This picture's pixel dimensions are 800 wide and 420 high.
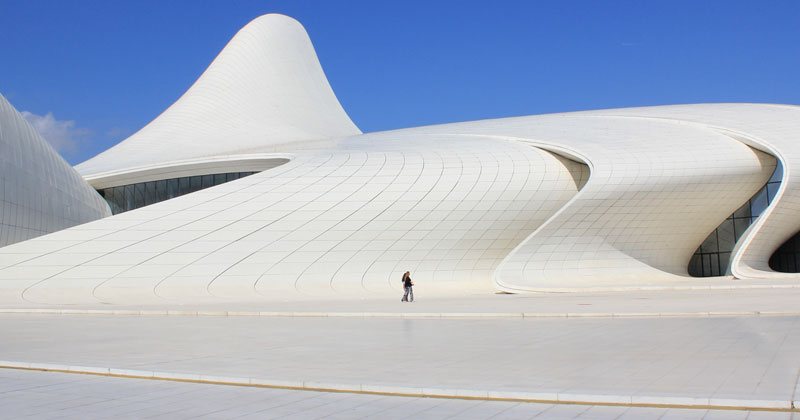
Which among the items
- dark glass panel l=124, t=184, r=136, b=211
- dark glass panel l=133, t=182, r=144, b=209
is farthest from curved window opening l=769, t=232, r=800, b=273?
dark glass panel l=124, t=184, r=136, b=211

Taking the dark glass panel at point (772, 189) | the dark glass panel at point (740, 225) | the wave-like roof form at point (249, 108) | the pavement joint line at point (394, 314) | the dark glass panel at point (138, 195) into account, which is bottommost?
the pavement joint line at point (394, 314)

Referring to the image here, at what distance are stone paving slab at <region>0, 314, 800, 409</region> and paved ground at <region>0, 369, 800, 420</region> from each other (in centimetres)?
21

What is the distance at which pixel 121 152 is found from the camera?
1245 inches

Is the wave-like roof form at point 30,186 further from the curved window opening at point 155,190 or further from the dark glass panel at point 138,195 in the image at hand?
the dark glass panel at point 138,195

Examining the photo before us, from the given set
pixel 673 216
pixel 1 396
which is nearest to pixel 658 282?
pixel 673 216

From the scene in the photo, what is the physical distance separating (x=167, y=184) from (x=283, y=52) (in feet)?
48.2

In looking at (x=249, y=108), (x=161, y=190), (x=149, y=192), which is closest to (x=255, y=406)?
(x=161, y=190)

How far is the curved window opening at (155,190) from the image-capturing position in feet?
91.7

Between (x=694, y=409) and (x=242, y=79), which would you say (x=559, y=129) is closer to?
(x=242, y=79)

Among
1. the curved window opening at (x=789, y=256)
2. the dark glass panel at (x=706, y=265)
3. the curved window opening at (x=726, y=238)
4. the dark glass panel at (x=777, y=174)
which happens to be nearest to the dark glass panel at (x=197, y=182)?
the curved window opening at (x=726, y=238)

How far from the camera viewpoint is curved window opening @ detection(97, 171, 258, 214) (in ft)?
91.7

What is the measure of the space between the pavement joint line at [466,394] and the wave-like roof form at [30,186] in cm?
1385

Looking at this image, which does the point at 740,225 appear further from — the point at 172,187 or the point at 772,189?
the point at 172,187

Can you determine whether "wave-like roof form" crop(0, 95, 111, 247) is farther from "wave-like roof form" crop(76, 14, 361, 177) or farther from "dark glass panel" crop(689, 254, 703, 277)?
"dark glass panel" crop(689, 254, 703, 277)
